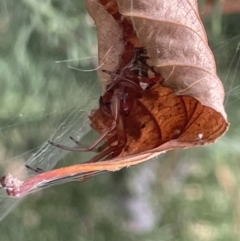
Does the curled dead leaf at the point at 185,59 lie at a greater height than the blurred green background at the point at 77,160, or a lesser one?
greater

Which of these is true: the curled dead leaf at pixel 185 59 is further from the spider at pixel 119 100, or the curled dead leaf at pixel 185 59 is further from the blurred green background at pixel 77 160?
the blurred green background at pixel 77 160

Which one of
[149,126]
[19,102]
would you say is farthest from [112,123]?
[19,102]

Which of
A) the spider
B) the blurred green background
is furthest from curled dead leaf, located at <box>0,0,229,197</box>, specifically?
the blurred green background

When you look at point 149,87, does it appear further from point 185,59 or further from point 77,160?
point 77,160

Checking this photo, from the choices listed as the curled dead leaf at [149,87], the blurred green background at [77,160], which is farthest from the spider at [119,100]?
the blurred green background at [77,160]

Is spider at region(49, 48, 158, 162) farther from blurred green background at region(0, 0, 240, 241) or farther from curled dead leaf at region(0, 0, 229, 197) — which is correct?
blurred green background at region(0, 0, 240, 241)

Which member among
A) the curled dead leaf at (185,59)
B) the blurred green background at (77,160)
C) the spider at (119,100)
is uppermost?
the curled dead leaf at (185,59)
